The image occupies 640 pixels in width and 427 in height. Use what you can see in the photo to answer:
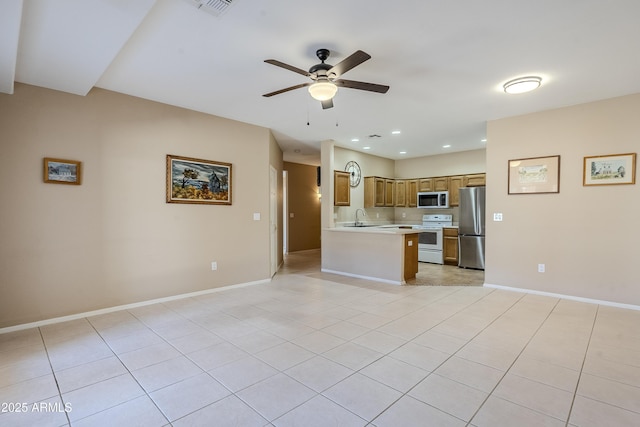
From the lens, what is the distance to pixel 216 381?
2.15 meters

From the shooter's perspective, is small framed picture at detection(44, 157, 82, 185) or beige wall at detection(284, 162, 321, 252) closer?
small framed picture at detection(44, 157, 82, 185)

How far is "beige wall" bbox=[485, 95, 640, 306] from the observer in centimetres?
378

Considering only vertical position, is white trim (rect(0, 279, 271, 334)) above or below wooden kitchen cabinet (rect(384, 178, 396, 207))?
below

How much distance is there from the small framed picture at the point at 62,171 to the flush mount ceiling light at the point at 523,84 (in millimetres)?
4794

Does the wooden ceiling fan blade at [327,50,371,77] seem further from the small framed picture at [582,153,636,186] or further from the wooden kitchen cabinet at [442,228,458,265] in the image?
the wooden kitchen cabinet at [442,228,458,265]

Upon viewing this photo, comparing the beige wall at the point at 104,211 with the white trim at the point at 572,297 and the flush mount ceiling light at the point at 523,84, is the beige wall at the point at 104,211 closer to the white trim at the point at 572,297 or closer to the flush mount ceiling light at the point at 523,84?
the flush mount ceiling light at the point at 523,84

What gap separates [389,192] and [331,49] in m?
5.56

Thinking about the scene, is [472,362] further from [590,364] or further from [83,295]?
[83,295]

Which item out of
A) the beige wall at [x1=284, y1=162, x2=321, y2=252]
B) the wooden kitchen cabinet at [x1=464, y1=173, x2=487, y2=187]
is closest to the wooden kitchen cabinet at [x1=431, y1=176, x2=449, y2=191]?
the wooden kitchen cabinet at [x1=464, y1=173, x2=487, y2=187]

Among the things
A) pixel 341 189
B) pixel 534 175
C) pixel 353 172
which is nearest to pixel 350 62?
pixel 534 175

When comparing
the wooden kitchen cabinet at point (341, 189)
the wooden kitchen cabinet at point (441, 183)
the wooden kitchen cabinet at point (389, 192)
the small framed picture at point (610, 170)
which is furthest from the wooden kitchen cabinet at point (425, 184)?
the small framed picture at point (610, 170)

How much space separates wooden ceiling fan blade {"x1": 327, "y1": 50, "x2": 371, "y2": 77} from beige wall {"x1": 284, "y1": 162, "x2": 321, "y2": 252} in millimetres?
6156

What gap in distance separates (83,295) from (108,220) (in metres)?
0.87

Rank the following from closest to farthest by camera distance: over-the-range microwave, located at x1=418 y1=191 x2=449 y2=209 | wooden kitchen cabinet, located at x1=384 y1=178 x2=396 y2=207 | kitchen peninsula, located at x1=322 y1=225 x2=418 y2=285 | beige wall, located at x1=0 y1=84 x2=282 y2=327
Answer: beige wall, located at x1=0 y1=84 x2=282 y2=327, kitchen peninsula, located at x1=322 y1=225 x2=418 y2=285, over-the-range microwave, located at x1=418 y1=191 x2=449 y2=209, wooden kitchen cabinet, located at x1=384 y1=178 x2=396 y2=207
